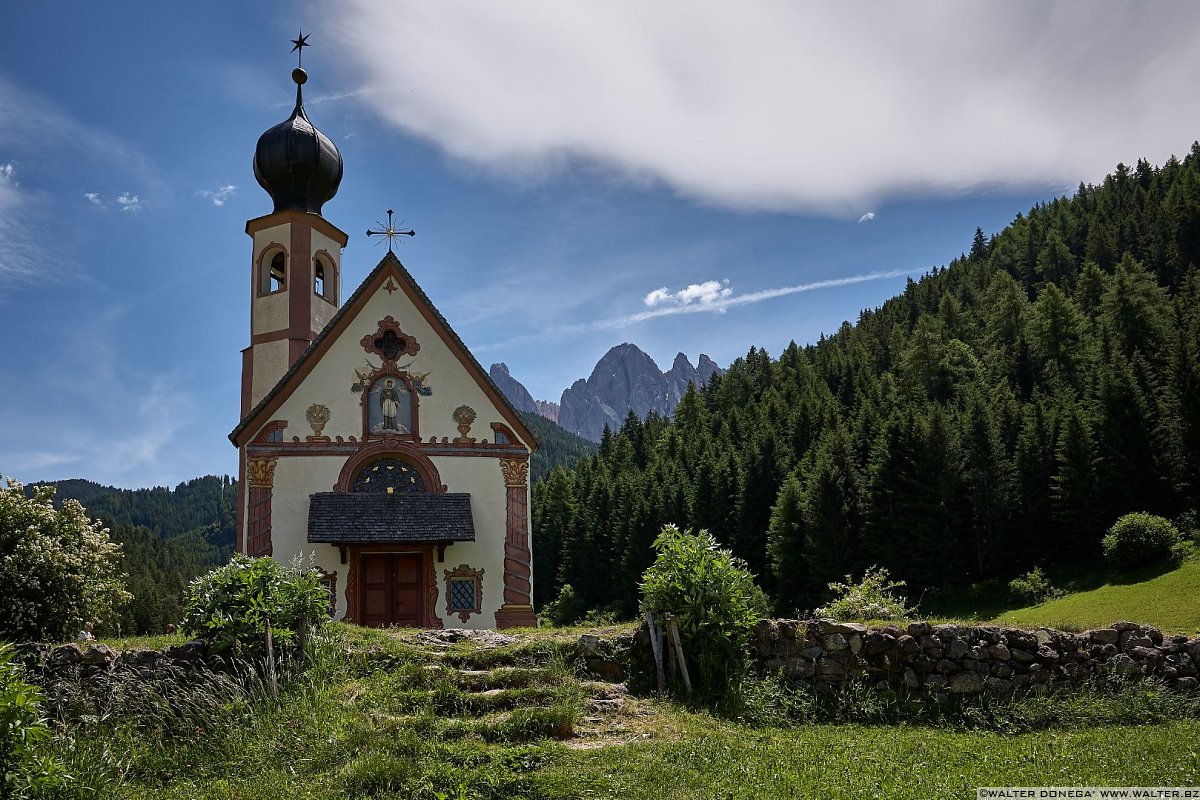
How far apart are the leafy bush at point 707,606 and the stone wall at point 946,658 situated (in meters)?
0.45

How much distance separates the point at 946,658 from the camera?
39.4 feet

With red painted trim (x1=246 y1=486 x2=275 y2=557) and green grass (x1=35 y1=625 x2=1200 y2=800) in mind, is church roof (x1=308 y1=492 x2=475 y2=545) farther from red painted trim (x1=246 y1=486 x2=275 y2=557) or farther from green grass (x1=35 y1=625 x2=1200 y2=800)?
green grass (x1=35 y1=625 x2=1200 y2=800)

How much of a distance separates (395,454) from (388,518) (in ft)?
5.80

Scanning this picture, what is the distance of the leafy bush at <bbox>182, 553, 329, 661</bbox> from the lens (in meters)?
10.7

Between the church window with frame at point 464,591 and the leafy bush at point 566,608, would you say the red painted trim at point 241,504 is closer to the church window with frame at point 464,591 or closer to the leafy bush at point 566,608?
the church window with frame at point 464,591

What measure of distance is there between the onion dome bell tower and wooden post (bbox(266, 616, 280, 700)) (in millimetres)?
18570

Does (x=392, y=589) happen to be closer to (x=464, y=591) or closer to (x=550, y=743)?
(x=464, y=591)

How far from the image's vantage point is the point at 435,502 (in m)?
22.2

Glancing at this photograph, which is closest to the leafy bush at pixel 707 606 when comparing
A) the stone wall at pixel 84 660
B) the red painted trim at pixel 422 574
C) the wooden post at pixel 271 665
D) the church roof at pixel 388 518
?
the wooden post at pixel 271 665

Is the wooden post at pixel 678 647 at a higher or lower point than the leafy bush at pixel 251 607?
lower

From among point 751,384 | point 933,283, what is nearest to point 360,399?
point 751,384

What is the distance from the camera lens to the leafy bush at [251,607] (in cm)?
1072

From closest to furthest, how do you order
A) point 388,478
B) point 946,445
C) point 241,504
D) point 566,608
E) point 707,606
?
point 707,606, point 241,504, point 388,478, point 946,445, point 566,608

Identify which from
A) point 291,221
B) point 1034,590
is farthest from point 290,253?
point 1034,590
